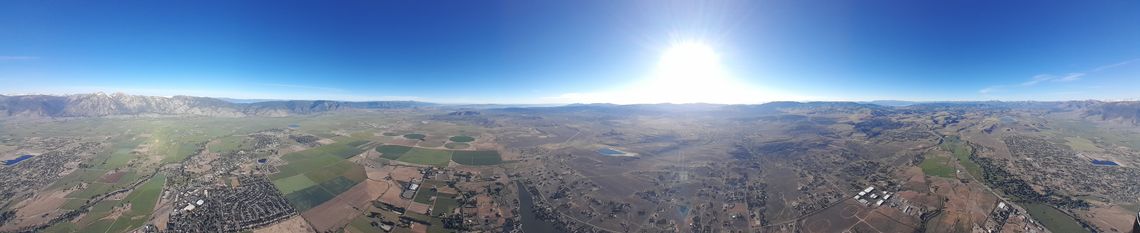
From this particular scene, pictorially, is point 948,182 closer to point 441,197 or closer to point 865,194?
point 865,194

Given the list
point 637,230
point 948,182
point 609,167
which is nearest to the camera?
point 637,230

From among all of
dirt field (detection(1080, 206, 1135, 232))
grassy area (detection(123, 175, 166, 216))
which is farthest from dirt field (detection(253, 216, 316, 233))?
dirt field (detection(1080, 206, 1135, 232))

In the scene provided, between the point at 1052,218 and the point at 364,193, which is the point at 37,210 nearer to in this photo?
the point at 364,193

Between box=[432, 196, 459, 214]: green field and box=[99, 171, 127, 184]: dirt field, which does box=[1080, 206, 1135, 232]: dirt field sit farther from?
box=[99, 171, 127, 184]: dirt field

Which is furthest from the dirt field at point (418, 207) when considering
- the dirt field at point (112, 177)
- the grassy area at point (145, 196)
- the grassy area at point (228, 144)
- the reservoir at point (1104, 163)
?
the reservoir at point (1104, 163)

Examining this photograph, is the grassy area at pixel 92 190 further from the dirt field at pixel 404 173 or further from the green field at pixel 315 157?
the dirt field at pixel 404 173

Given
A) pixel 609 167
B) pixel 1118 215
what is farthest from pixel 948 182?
pixel 609 167

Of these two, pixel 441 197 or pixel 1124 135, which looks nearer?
pixel 441 197
